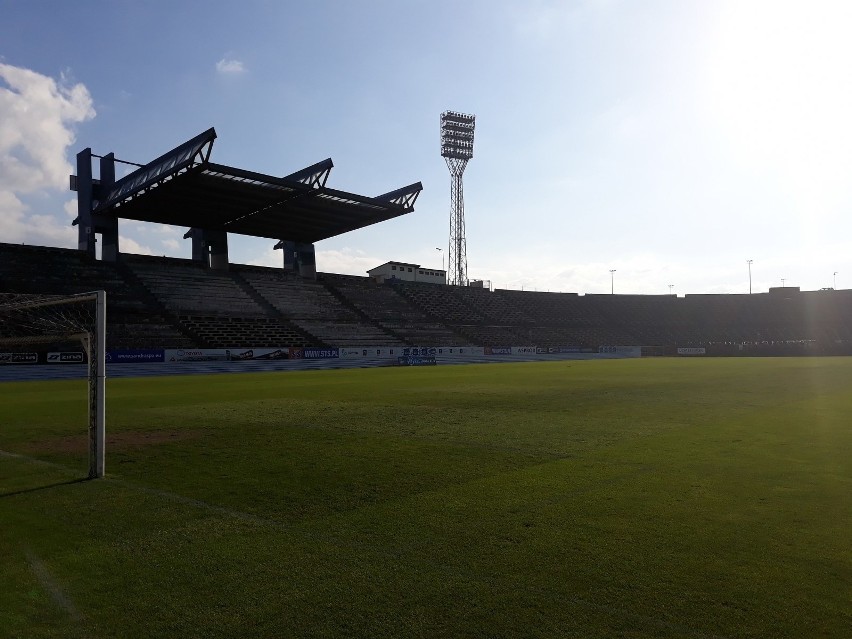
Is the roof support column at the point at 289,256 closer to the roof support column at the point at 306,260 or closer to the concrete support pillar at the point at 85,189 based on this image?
the roof support column at the point at 306,260

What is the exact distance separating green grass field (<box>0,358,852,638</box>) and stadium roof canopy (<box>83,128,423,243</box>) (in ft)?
113

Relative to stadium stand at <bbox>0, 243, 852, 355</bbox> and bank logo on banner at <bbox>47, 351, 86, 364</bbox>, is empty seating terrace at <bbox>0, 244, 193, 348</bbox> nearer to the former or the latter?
stadium stand at <bbox>0, 243, 852, 355</bbox>

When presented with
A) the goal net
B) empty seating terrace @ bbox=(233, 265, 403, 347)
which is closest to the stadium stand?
empty seating terrace @ bbox=(233, 265, 403, 347)

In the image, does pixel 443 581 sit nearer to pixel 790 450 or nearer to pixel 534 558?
pixel 534 558

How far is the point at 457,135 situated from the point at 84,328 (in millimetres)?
83760

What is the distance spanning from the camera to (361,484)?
332 inches

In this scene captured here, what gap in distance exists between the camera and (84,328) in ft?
34.8

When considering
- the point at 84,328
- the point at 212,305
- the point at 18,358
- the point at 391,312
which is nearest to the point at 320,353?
the point at 212,305

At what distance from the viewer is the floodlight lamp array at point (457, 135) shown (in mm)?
87938

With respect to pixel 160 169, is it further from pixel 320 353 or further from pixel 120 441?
pixel 120 441

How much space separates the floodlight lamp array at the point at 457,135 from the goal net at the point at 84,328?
79873 mm

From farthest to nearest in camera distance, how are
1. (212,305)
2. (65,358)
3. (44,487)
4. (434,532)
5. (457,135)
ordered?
(457,135) → (212,305) → (65,358) → (44,487) → (434,532)

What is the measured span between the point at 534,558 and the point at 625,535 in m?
1.23

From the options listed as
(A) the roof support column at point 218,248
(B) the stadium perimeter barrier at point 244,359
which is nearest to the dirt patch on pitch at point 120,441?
(B) the stadium perimeter barrier at point 244,359
